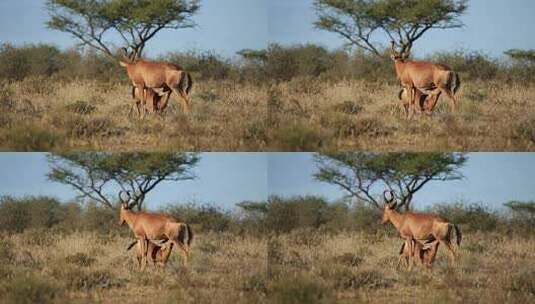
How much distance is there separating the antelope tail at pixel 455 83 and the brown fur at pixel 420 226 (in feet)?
2.52

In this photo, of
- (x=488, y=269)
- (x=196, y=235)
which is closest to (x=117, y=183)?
(x=196, y=235)

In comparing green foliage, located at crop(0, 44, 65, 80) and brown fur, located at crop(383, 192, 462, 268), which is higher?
green foliage, located at crop(0, 44, 65, 80)

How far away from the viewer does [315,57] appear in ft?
16.9

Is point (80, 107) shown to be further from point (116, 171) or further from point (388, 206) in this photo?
point (388, 206)

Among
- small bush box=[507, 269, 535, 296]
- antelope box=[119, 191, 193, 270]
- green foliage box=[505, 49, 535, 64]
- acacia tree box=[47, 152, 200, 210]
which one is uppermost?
green foliage box=[505, 49, 535, 64]

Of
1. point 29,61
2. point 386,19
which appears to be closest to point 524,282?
point 386,19

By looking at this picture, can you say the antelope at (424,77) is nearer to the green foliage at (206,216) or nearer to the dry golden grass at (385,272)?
the dry golden grass at (385,272)

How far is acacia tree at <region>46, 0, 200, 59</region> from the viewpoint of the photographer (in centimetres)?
509

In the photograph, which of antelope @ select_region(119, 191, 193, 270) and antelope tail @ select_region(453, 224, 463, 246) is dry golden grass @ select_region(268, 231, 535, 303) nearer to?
antelope tail @ select_region(453, 224, 463, 246)

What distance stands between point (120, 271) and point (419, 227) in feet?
5.95

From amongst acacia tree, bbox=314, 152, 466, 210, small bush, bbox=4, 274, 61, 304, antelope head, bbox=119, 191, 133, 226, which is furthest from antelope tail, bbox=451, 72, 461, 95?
small bush, bbox=4, 274, 61, 304

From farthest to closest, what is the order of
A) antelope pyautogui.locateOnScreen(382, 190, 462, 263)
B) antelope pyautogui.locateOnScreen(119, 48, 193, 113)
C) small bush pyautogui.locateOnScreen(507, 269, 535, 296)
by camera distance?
antelope pyautogui.locateOnScreen(119, 48, 193, 113)
antelope pyautogui.locateOnScreen(382, 190, 462, 263)
small bush pyautogui.locateOnScreen(507, 269, 535, 296)

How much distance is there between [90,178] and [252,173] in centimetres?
97

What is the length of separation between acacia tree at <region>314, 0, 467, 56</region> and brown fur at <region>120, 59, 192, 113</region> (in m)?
0.88
